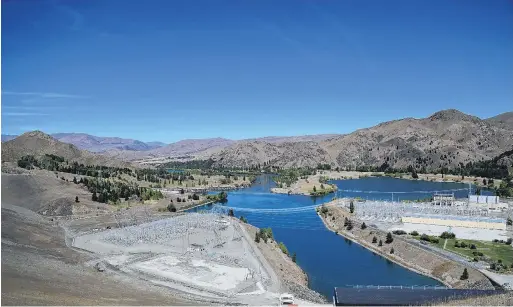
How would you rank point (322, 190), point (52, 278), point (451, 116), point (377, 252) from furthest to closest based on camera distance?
point (451, 116) < point (322, 190) < point (377, 252) < point (52, 278)

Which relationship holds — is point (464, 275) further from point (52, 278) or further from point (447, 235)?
point (52, 278)

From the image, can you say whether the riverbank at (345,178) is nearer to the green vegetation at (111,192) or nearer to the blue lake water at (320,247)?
the blue lake water at (320,247)

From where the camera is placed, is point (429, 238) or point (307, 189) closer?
point (429, 238)

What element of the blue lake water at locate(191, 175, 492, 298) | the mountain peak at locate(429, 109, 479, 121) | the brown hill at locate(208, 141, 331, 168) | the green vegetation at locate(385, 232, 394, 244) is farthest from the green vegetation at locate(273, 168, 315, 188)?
the mountain peak at locate(429, 109, 479, 121)

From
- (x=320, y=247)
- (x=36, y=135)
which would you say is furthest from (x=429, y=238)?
(x=36, y=135)

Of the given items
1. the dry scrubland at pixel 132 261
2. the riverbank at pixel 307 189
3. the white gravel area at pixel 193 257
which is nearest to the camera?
the dry scrubland at pixel 132 261

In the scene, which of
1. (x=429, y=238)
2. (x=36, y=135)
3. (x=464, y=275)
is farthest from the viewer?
(x=36, y=135)

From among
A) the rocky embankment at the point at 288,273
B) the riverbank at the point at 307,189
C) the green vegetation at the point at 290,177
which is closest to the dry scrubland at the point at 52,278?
the rocky embankment at the point at 288,273
